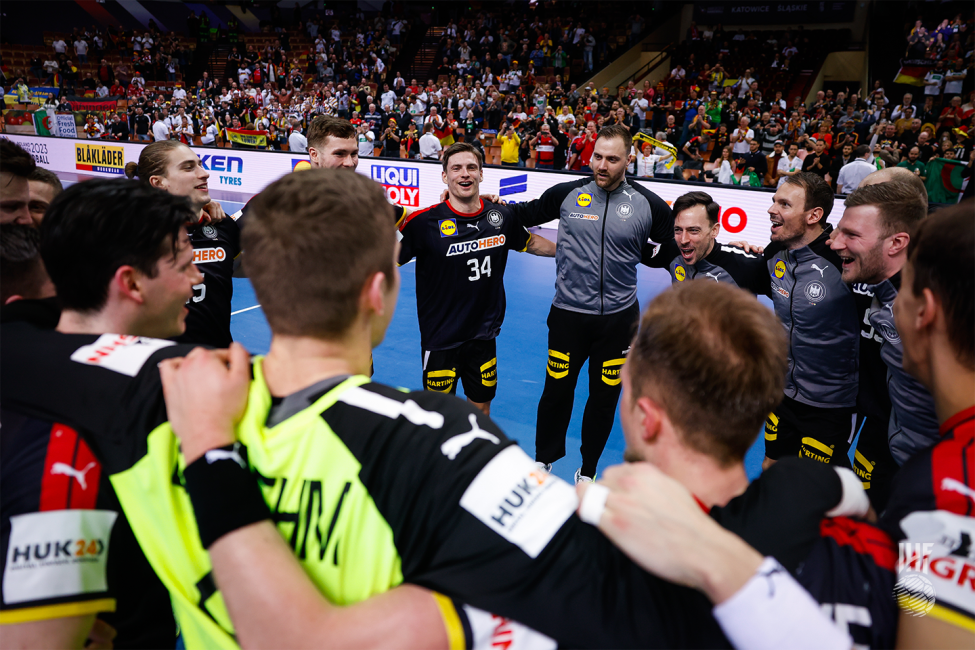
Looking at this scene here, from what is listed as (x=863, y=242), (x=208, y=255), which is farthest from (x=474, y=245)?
(x=863, y=242)

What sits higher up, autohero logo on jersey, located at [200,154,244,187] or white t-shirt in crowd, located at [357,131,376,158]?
white t-shirt in crowd, located at [357,131,376,158]

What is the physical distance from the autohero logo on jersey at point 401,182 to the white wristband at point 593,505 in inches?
447

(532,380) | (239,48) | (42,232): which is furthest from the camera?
(239,48)

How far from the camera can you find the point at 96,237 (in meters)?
1.55

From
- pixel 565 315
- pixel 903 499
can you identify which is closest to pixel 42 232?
pixel 903 499

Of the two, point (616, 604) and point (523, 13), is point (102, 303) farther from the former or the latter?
point (523, 13)

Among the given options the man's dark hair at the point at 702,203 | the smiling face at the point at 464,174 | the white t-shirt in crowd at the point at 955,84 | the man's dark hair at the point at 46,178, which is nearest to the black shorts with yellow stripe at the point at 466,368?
the smiling face at the point at 464,174

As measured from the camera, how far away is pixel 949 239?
54.4 inches

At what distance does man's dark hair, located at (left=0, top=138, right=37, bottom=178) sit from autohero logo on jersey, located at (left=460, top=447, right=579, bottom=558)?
104 inches

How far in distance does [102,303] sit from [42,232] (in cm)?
23

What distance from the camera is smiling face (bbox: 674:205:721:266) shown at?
4000 millimetres

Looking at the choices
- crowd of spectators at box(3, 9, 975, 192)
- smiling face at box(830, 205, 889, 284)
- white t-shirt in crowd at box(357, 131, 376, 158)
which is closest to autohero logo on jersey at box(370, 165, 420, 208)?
crowd of spectators at box(3, 9, 975, 192)

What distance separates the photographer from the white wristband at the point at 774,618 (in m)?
1.01

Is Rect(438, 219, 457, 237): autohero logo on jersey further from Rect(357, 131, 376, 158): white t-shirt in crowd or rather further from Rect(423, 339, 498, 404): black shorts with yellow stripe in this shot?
Rect(357, 131, 376, 158): white t-shirt in crowd
